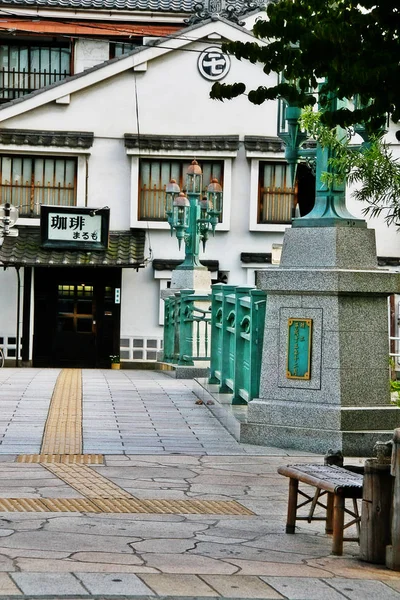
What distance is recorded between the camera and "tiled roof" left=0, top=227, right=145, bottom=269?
3388 cm

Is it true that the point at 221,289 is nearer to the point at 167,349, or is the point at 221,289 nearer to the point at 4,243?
the point at 167,349

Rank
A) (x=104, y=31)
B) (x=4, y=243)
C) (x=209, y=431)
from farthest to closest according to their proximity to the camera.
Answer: (x=104, y=31)
(x=4, y=243)
(x=209, y=431)

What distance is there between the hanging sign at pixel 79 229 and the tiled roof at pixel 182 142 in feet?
7.41

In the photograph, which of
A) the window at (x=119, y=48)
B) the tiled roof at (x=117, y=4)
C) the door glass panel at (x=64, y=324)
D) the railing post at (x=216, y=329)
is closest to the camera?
the railing post at (x=216, y=329)

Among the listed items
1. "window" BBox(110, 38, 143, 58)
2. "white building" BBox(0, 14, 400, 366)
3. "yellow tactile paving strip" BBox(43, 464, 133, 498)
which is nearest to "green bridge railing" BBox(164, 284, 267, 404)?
"yellow tactile paving strip" BBox(43, 464, 133, 498)

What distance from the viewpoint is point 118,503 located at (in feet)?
28.5

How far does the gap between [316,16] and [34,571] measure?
141 inches

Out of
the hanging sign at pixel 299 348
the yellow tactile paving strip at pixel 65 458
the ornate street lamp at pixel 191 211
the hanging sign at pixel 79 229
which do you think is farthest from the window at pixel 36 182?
the yellow tactile paving strip at pixel 65 458

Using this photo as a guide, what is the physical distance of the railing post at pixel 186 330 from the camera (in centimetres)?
2250

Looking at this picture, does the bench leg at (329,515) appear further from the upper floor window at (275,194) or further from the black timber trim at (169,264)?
the upper floor window at (275,194)

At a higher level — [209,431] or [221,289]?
[221,289]

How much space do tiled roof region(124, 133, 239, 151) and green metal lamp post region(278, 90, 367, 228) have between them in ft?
71.9

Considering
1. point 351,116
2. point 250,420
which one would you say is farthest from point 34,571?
point 250,420

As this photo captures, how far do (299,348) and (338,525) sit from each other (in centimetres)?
469
